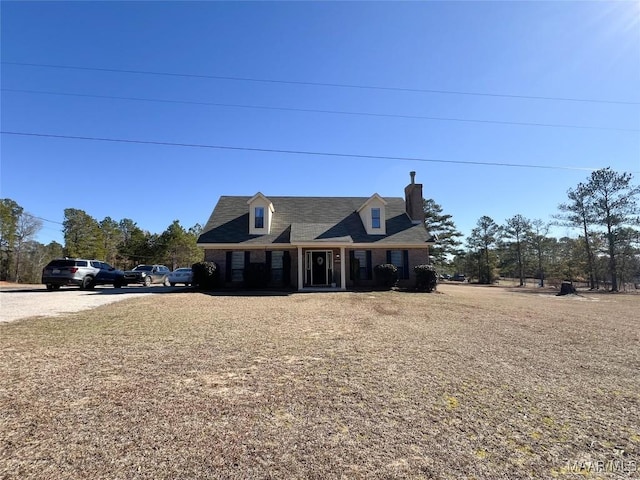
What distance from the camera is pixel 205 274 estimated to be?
683 inches

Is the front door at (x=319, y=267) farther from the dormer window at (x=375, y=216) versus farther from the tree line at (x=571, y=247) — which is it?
the tree line at (x=571, y=247)

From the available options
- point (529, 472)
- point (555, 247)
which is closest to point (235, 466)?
point (529, 472)

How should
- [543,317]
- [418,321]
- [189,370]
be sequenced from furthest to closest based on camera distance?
[543,317]
[418,321]
[189,370]

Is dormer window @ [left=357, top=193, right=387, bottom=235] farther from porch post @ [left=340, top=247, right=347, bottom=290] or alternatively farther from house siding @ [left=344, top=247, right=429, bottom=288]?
porch post @ [left=340, top=247, right=347, bottom=290]

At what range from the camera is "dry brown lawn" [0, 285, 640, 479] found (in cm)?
241

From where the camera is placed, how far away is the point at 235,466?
234 centimetres

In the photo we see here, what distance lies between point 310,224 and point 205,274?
6.96 metres

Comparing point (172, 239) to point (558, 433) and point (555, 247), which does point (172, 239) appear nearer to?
point (558, 433)

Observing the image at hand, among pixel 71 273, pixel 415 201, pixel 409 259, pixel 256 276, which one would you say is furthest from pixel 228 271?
pixel 415 201

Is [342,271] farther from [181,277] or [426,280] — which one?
[181,277]

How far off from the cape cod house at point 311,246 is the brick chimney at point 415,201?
0.81m

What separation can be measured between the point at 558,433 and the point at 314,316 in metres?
6.40

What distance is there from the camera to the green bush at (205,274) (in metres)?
17.4

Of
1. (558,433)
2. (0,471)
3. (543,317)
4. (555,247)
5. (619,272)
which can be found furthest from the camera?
(555,247)
